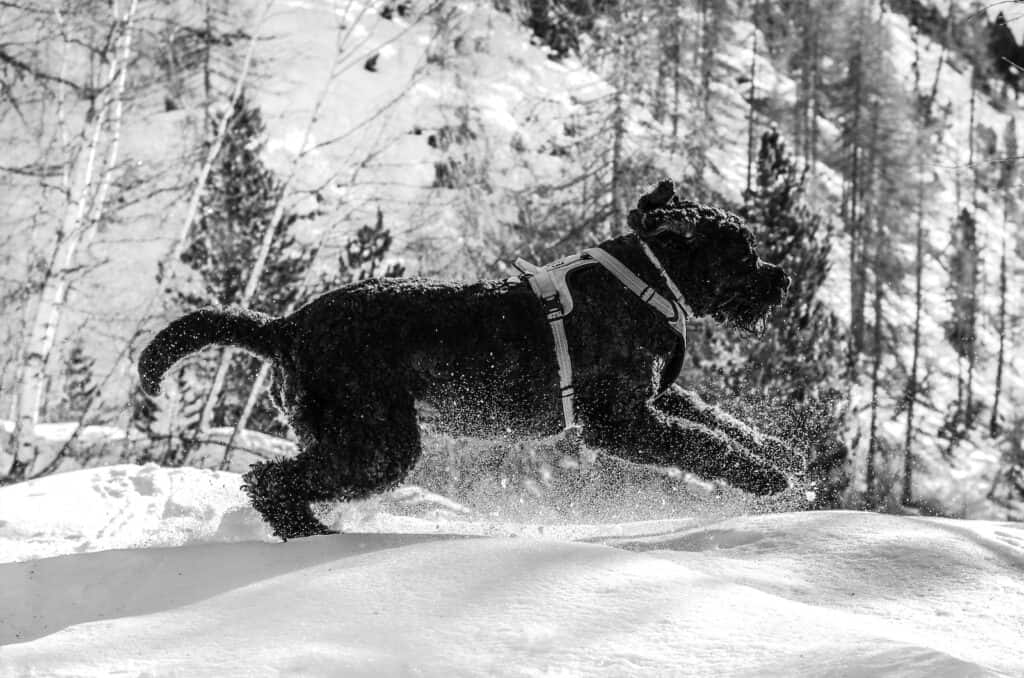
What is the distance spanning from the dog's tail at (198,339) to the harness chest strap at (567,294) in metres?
1.12

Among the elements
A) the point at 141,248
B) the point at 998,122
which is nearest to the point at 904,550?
the point at 141,248

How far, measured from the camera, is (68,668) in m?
2.19

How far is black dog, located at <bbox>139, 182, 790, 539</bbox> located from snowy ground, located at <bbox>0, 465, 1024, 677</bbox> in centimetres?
28

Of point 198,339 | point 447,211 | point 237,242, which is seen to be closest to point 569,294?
point 198,339

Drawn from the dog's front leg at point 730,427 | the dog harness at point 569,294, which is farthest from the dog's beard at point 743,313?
the dog's front leg at point 730,427

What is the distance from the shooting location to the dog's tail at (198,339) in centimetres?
376

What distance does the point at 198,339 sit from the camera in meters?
3.78

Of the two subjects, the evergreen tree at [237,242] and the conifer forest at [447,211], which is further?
the evergreen tree at [237,242]

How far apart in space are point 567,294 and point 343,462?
116cm

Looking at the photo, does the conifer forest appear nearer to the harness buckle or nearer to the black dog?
the black dog

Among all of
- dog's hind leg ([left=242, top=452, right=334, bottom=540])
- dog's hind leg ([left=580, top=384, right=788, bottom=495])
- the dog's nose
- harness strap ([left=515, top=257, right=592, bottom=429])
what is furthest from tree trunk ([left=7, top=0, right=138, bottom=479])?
the dog's nose

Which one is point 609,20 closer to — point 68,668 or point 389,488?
point 389,488

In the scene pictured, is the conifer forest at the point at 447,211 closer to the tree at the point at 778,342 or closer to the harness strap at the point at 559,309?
the tree at the point at 778,342

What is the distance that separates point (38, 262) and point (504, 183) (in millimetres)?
11846
